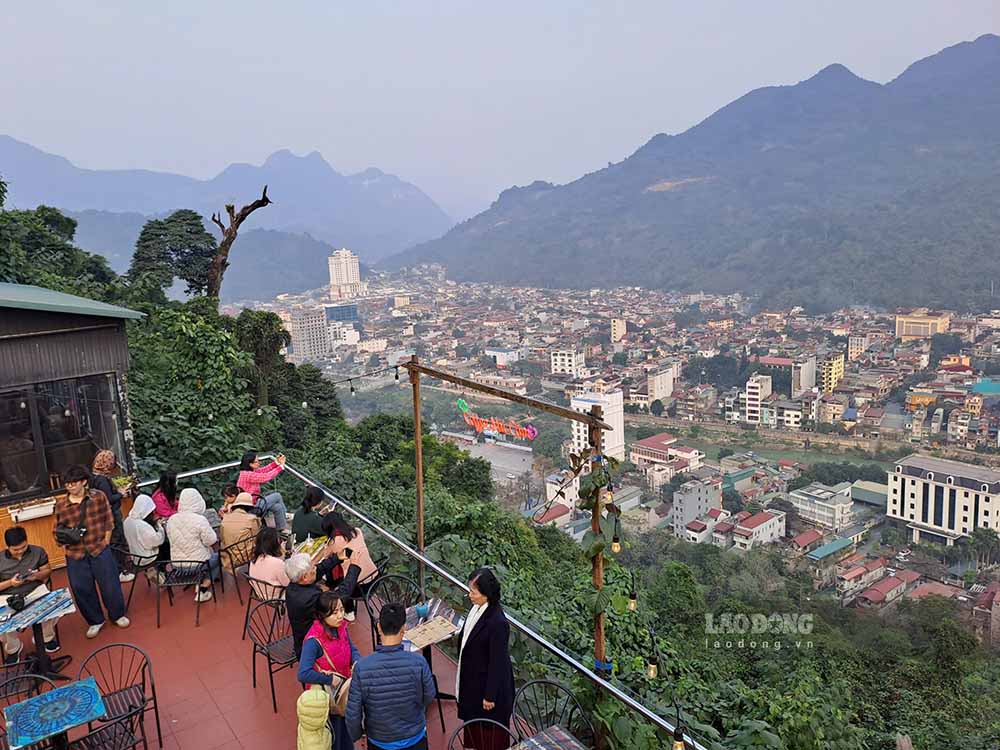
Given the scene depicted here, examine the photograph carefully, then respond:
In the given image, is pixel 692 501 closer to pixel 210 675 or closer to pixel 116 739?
pixel 210 675

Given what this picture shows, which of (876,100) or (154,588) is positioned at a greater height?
(876,100)

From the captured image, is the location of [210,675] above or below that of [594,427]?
below

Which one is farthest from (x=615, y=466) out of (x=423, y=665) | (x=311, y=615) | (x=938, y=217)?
(x=938, y=217)

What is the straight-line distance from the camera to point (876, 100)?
126188 millimetres

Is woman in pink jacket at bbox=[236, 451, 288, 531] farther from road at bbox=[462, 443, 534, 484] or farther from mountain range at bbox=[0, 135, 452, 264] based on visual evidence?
mountain range at bbox=[0, 135, 452, 264]

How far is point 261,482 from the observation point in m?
5.00

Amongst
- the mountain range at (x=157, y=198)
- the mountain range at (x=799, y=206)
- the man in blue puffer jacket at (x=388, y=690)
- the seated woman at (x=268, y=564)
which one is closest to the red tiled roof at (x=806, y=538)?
the seated woman at (x=268, y=564)

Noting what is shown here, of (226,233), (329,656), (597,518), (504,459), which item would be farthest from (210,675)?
(504,459)

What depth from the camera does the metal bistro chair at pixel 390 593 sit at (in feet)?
12.5

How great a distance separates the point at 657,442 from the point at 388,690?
36933mm

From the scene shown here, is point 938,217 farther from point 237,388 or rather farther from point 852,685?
point 237,388

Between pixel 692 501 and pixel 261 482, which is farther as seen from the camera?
pixel 692 501

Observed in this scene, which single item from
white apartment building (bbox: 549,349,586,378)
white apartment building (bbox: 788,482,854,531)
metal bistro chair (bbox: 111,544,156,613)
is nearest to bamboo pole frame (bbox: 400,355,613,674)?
metal bistro chair (bbox: 111,544,156,613)

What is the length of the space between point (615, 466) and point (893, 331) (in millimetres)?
60836
